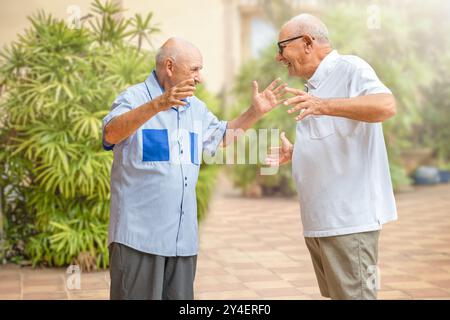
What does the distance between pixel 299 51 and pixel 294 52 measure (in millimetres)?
19

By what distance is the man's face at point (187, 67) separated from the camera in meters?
2.51

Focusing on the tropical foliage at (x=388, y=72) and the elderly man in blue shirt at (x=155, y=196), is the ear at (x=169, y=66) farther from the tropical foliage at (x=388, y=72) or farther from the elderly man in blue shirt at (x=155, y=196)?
the tropical foliage at (x=388, y=72)

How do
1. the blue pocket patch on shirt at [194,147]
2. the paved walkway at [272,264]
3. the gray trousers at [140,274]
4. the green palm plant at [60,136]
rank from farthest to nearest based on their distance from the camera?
the green palm plant at [60,136]
the paved walkway at [272,264]
the blue pocket patch on shirt at [194,147]
the gray trousers at [140,274]

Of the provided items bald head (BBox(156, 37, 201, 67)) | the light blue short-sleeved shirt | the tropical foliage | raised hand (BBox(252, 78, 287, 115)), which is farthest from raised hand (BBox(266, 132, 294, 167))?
the tropical foliage

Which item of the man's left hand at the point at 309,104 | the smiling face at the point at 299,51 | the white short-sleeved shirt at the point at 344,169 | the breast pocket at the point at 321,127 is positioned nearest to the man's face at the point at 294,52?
A: the smiling face at the point at 299,51

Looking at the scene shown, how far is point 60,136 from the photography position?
16.6ft

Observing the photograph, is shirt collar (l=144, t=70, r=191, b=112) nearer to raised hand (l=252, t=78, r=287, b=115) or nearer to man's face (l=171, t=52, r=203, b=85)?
man's face (l=171, t=52, r=203, b=85)

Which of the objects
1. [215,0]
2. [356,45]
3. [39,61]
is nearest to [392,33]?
[356,45]

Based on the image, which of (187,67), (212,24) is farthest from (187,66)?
(212,24)

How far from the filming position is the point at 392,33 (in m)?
9.73

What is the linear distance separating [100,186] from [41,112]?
2.29ft

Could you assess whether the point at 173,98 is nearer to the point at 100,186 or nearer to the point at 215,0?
the point at 100,186

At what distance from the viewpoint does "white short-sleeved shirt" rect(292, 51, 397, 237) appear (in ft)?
7.86
